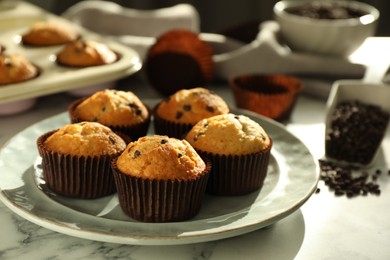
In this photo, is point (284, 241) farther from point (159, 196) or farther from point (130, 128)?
point (130, 128)

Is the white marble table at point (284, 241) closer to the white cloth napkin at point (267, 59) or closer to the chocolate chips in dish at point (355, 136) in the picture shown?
the chocolate chips in dish at point (355, 136)

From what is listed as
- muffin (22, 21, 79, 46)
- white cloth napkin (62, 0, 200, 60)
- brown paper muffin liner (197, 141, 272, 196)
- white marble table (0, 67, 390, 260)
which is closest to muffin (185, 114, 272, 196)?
brown paper muffin liner (197, 141, 272, 196)

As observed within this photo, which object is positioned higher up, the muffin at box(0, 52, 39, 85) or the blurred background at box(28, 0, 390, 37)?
the muffin at box(0, 52, 39, 85)

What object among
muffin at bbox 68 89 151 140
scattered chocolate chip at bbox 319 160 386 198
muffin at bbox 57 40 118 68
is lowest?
scattered chocolate chip at bbox 319 160 386 198

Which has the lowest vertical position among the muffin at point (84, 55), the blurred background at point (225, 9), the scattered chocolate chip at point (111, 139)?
the blurred background at point (225, 9)

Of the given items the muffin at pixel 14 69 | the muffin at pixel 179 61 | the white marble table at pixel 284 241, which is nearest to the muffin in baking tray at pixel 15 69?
the muffin at pixel 14 69

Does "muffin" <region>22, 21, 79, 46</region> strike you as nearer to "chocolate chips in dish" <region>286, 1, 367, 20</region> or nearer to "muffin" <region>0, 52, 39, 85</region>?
"muffin" <region>0, 52, 39, 85</region>
